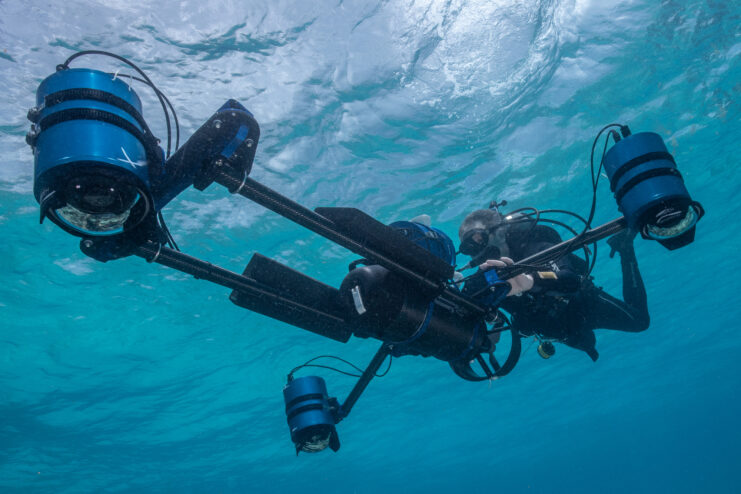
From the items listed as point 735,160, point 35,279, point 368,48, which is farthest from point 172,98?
point 735,160

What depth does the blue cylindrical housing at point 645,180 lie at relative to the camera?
8.86 ft

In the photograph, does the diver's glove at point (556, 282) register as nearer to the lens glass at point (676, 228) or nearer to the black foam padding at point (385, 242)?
the lens glass at point (676, 228)

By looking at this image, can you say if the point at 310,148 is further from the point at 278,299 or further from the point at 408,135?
the point at 278,299

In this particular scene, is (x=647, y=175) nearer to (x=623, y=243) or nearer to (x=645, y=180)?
(x=645, y=180)

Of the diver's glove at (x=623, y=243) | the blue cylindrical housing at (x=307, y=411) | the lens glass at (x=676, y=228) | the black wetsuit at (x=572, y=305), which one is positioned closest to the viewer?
the lens glass at (x=676, y=228)

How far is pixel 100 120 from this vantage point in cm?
183

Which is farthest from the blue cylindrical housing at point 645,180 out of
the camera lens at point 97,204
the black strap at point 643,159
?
the camera lens at point 97,204

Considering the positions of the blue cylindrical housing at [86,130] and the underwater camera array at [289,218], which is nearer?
the blue cylindrical housing at [86,130]

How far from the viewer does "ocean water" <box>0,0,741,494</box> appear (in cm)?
749

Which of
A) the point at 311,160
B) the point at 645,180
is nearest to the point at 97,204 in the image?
the point at 645,180

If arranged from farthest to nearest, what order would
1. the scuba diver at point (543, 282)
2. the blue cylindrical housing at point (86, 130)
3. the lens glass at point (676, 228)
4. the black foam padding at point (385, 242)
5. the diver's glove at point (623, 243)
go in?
1. the diver's glove at point (623, 243)
2. the scuba diver at point (543, 282)
3. the lens glass at point (676, 228)
4. the black foam padding at point (385, 242)
5. the blue cylindrical housing at point (86, 130)

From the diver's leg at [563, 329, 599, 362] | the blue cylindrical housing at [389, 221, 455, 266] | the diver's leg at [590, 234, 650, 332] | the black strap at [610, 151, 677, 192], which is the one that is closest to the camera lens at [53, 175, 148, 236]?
the blue cylindrical housing at [389, 221, 455, 266]

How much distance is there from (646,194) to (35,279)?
1506 cm

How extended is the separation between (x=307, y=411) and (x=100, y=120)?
3.01 meters
